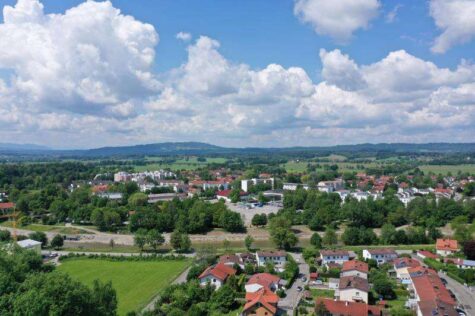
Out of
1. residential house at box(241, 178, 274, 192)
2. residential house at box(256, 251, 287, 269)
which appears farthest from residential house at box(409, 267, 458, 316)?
residential house at box(241, 178, 274, 192)

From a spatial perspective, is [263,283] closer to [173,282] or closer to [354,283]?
[354,283]

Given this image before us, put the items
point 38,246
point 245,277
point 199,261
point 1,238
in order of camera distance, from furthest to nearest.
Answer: point 1,238 → point 38,246 → point 199,261 → point 245,277

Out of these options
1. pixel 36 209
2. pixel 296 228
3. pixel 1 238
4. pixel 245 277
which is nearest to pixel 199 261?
pixel 245 277

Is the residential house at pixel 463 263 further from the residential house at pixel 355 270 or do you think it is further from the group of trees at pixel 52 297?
the group of trees at pixel 52 297

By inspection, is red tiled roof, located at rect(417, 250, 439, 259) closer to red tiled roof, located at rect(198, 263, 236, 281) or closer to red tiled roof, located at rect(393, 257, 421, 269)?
red tiled roof, located at rect(393, 257, 421, 269)

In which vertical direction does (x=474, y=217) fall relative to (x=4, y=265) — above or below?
below

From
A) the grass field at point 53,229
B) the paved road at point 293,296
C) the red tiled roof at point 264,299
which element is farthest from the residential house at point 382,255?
the grass field at point 53,229

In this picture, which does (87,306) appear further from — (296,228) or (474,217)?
(474,217)
